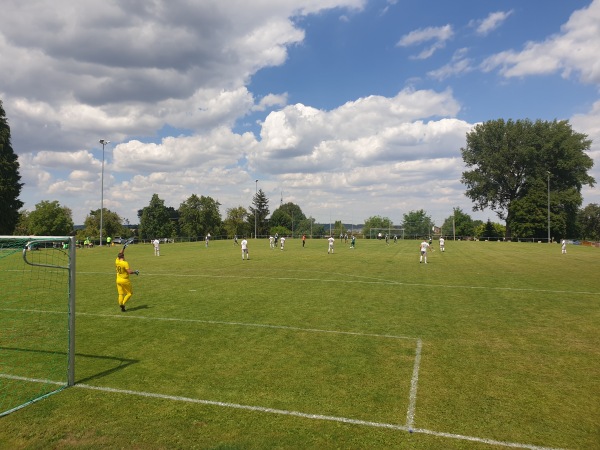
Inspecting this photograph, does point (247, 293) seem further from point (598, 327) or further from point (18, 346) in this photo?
point (598, 327)

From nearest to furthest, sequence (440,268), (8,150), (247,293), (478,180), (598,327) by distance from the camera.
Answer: (598,327) → (247,293) → (440,268) → (8,150) → (478,180)

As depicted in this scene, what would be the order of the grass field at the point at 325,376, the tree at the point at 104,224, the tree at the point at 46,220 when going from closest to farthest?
1. the grass field at the point at 325,376
2. the tree at the point at 46,220
3. the tree at the point at 104,224

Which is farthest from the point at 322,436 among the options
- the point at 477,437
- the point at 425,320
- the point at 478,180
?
the point at 478,180

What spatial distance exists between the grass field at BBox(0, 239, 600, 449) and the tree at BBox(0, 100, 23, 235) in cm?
4432

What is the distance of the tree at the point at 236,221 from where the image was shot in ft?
370

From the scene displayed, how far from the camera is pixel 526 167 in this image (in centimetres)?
7488

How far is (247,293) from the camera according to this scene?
15844mm

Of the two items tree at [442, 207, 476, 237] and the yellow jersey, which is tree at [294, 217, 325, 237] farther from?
the yellow jersey

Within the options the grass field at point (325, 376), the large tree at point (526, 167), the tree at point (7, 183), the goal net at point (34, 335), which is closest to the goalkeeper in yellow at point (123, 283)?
the grass field at point (325, 376)

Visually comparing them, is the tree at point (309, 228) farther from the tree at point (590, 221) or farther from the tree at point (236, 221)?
the tree at point (590, 221)

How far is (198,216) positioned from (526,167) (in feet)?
247

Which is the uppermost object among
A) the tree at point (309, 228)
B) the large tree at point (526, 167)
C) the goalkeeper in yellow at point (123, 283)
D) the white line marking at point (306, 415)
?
the large tree at point (526, 167)

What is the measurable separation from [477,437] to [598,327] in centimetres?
817

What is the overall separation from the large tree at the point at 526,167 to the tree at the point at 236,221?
199 ft
